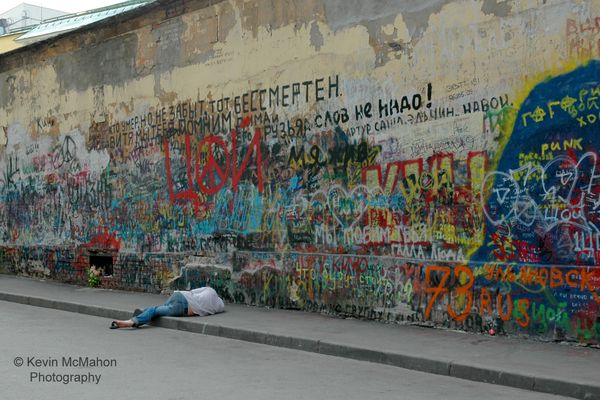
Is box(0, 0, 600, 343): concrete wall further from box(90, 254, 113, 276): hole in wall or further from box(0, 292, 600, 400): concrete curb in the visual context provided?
box(0, 292, 600, 400): concrete curb

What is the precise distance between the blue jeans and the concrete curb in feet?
0.37

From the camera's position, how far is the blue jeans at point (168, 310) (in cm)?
1096

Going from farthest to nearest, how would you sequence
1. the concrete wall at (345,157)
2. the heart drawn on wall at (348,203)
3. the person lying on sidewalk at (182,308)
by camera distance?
the person lying on sidewalk at (182,308)
the heart drawn on wall at (348,203)
the concrete wall at (345,157)

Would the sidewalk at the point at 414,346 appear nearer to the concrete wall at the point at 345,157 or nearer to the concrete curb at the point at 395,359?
the concrete curb at the point at 395,359

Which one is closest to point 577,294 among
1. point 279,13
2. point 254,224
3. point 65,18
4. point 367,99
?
point 367,99

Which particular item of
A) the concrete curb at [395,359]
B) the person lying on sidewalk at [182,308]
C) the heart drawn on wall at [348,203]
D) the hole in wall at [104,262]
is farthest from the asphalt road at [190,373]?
the hole in wall at [104,262]

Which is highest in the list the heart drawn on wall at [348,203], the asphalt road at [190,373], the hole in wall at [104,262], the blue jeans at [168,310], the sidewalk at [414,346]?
the heart drawn on wall at [348,203]

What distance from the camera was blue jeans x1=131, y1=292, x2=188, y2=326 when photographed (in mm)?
10961

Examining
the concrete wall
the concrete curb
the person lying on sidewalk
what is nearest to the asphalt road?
the concrete curb

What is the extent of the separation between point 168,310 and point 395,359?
4.25 metres

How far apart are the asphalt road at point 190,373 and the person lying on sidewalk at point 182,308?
0.51 m

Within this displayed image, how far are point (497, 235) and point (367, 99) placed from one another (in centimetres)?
281

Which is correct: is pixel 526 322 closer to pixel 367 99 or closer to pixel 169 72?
pixel 367 99

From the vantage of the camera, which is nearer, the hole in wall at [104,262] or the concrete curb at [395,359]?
the concrete curb at [395,359]
